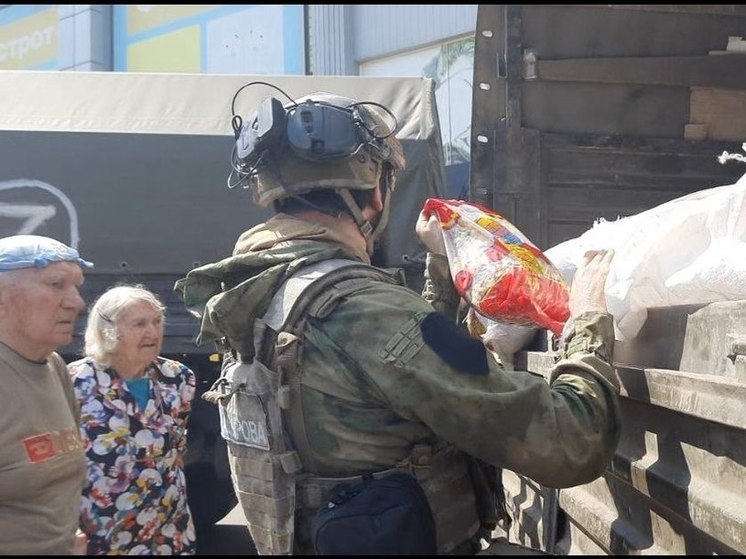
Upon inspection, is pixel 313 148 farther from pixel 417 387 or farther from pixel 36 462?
pixel 36 462

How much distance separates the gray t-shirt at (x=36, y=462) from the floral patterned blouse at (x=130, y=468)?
2.52ft

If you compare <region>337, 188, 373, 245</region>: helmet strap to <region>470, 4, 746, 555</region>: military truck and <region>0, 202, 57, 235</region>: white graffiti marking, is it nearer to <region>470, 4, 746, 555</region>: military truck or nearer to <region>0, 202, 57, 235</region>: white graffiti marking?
<region>470, 4, 746, 555</region>: military truck

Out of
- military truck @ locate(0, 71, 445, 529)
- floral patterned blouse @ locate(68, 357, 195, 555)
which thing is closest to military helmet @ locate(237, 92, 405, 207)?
floral patterned blouse @ locate(68, 357, 195, 555)

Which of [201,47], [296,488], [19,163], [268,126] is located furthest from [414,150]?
[201,47]

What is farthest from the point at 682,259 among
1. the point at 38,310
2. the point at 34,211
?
the point at 34,211

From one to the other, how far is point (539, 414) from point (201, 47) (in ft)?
47.5

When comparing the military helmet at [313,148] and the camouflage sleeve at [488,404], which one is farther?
the military helmet at [313,148]

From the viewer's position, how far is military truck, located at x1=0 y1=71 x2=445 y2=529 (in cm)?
464

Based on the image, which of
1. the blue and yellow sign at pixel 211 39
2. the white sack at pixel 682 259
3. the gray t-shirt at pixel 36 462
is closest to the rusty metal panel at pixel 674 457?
the white sack at pixel 682 259

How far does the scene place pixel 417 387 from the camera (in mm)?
1552

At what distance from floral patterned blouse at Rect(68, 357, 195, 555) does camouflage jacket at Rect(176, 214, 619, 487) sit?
157cm

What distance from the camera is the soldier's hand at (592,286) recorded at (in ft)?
5.93

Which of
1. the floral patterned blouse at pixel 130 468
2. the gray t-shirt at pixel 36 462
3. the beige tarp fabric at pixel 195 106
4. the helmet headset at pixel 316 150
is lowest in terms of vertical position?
the floral patterned blouse at pixel 130 468

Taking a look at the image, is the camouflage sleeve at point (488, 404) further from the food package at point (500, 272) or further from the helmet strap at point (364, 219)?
the food package at point (500, 272)
